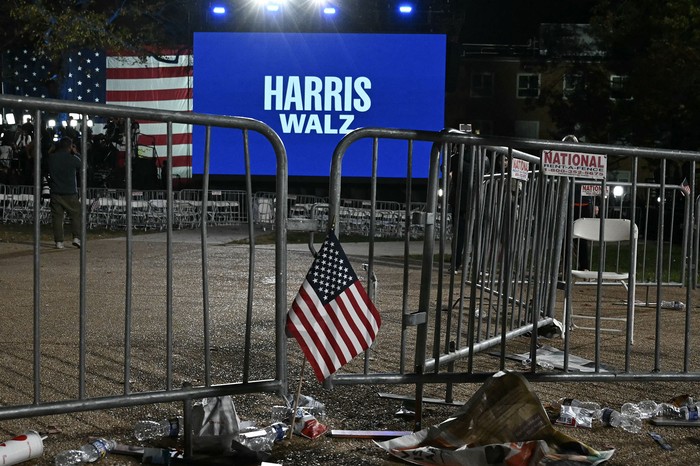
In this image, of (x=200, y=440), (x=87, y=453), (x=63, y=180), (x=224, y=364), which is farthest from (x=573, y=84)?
(x=87, y=453)

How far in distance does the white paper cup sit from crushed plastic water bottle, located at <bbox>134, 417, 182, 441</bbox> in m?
0.53

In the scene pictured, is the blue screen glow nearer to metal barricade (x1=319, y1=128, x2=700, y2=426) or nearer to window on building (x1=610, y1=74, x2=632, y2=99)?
metal barricade (x1=319, y1=128, x2=700, y2=426)

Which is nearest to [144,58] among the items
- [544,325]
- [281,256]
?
[544,325]

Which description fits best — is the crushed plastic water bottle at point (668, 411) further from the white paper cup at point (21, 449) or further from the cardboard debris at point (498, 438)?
the white paper cup at point (21, 449)

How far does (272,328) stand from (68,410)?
13.4 ft

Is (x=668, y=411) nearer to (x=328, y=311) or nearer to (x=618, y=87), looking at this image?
(x=328, y=311)

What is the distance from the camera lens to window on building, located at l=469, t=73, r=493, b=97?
68.6m

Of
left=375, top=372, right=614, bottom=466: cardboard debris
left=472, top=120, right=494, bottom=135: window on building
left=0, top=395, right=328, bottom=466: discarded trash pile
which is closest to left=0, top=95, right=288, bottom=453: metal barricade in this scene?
left=0, top=395, right=328, bottom=466: discarded trash pile

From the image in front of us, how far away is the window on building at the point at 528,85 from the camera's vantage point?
223ft

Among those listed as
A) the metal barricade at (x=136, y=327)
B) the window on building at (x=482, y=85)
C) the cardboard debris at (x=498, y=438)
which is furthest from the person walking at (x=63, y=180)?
the window on building at (x=482, y=85)

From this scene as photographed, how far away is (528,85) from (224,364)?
63673 millimetres

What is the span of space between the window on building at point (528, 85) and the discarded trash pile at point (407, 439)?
64580 millimetres

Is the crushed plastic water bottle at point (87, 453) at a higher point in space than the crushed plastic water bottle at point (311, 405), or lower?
lower

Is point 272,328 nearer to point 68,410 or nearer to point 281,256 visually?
point 281,256
